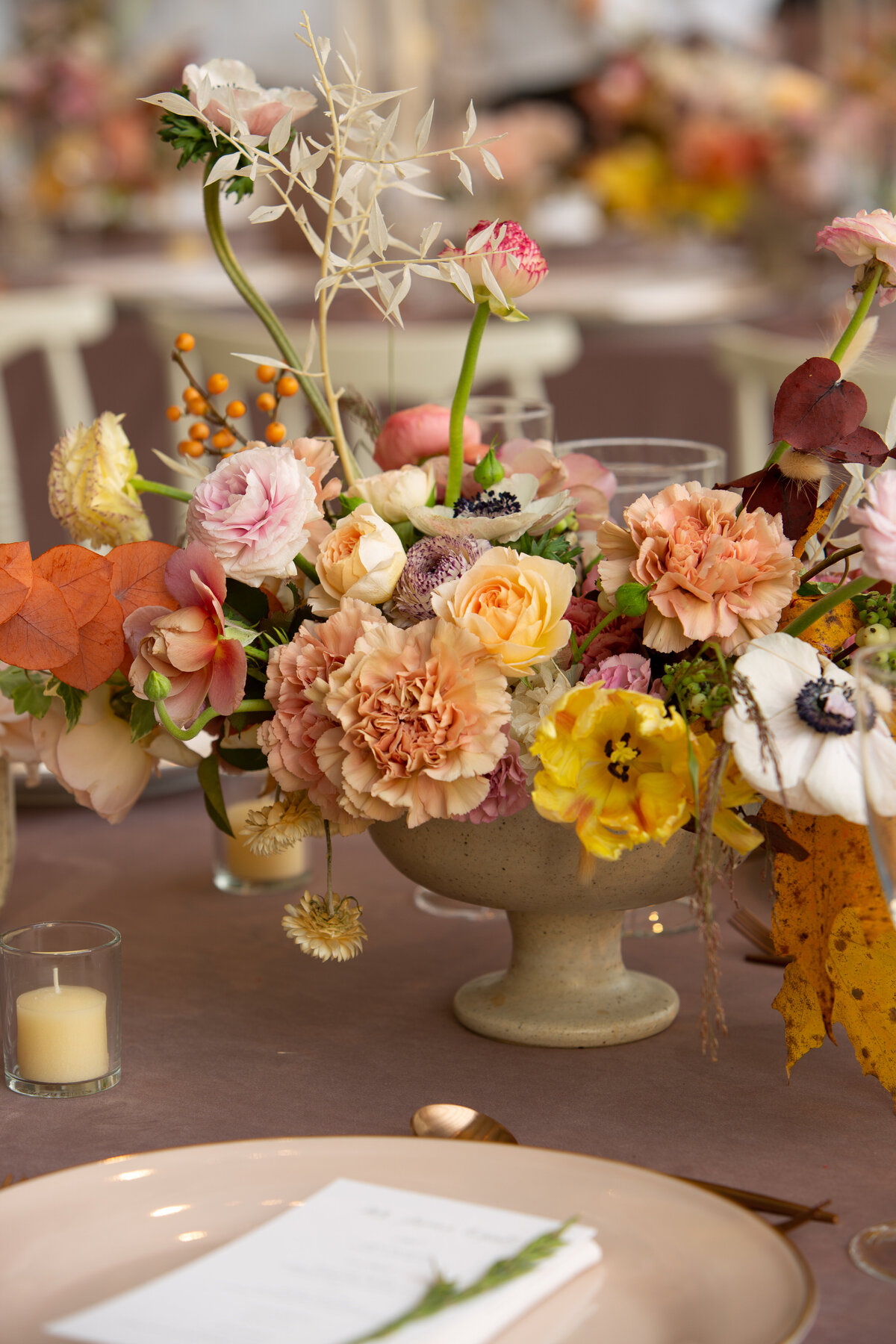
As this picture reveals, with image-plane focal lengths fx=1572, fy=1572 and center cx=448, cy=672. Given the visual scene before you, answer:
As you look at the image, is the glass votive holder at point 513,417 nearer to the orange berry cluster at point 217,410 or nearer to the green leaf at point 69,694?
the orange berry cluster at point 217,410

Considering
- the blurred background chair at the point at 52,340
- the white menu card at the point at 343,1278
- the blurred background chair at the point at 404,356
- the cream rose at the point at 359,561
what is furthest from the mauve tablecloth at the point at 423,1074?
the blurred background chair at the point at 52,340

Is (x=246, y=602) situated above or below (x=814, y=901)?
above

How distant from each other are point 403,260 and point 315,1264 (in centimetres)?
41

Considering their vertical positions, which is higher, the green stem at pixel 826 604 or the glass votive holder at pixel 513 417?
the glass votive holder at pixel 513 417

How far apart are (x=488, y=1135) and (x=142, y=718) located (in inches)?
9.2

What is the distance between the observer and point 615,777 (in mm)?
605

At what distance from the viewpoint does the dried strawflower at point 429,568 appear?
0.66m

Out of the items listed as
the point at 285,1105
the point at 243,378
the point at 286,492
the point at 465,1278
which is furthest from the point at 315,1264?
the point at 243,378

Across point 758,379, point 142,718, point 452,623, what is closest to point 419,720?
point 452,623

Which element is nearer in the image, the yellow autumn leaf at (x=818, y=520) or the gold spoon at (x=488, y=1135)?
the gold spoon at (x=488, y=1135)

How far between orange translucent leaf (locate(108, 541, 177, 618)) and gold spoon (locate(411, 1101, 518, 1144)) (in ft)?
0.78

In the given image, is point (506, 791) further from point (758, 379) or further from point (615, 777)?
point (758, 379)

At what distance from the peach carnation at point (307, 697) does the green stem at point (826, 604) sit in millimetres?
169

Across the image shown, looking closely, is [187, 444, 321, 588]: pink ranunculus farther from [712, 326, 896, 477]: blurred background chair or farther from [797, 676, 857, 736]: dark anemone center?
[712, 326, 896, 477]: blurred background chair
